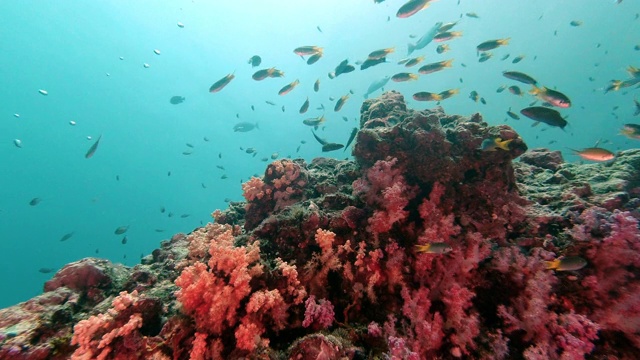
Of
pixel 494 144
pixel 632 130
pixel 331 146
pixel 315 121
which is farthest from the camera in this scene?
pixel 315 121

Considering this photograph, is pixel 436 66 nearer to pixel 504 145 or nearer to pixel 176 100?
pixel 504 145

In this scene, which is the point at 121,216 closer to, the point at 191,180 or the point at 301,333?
the point at 191,180

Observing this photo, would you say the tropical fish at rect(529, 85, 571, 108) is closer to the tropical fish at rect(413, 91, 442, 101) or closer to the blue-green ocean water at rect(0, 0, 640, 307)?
the tropical fish at rect(413, 91, 442, 101)

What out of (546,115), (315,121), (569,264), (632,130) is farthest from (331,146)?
(632,130)

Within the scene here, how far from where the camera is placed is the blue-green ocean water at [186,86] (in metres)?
61.5

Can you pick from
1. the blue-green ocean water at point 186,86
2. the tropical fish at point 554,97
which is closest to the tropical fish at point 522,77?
the tropical fish at point 554,97

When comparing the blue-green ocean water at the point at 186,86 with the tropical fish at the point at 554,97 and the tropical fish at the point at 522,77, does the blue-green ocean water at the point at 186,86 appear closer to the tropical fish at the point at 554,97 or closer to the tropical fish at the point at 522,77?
the tropical fish at the point at 522,77

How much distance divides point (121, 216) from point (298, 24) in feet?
306

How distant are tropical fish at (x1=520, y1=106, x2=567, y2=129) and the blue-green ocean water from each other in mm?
51389

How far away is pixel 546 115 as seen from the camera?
486 cm

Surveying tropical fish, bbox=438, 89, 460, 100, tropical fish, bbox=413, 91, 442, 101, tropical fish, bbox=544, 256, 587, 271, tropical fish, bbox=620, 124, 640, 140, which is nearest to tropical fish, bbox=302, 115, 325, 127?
tropical fish, bbox=413, 91, 442, 101

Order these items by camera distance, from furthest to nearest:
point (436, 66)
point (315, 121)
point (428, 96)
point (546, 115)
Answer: point (315, 121) → point (436, 66) → point (428, 96) → point (546, 115)

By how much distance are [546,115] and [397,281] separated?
4.00 m

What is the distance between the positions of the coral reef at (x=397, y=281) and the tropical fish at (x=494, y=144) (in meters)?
0.28
